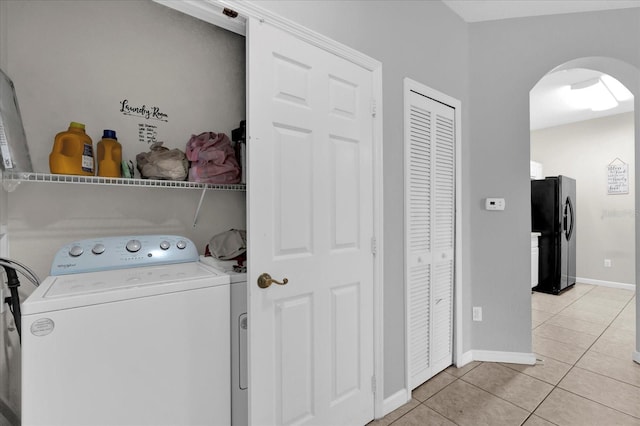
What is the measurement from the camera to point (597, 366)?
8.01ft

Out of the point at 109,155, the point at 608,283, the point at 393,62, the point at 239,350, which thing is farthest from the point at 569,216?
the point at 109,155

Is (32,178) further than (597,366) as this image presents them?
No

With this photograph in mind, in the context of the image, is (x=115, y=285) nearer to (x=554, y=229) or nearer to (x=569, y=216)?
(x=554, y=229)

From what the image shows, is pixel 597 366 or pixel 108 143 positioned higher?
pixel 108 143

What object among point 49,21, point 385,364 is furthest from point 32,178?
point 385,364

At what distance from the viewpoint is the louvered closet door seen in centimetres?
214

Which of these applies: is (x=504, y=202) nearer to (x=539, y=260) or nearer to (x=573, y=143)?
(x=539, y=260)

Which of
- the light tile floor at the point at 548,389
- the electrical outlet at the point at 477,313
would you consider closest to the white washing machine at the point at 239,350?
the light tile floor at the point at 548,389

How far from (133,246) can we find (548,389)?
9.05 ft

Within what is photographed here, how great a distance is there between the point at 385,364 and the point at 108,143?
6.45 ft

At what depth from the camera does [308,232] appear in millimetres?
1548

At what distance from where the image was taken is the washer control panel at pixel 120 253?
1305 millimetres

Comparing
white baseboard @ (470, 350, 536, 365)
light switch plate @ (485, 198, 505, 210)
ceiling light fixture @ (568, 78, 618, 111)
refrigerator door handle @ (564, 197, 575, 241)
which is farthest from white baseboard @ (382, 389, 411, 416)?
refrigerator door handle @ (564, 197, 575, 241)

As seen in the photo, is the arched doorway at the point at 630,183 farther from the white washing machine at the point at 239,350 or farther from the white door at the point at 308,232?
the white washing machine at the point at 239,350
